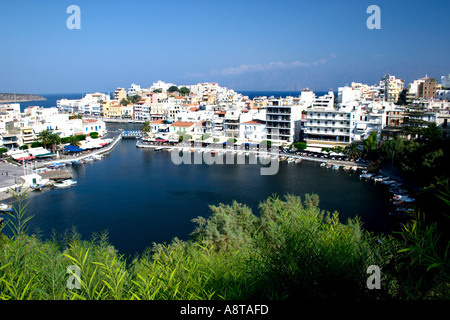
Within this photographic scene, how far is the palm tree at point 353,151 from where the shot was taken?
50.1ft

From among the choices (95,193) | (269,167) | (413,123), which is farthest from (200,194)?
(413,123)

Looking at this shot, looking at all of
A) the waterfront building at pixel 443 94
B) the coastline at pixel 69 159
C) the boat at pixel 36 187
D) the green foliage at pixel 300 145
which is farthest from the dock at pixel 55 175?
the waterfront building at pixel 443 94

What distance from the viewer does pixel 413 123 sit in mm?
14766

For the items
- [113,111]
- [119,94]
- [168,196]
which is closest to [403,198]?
[168,196]

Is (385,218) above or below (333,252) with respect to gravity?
below

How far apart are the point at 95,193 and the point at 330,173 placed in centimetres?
889

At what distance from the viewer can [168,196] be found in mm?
11156

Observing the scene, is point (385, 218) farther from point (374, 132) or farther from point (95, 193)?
point (95, 193)

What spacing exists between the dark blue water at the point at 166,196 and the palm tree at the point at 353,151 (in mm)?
1621

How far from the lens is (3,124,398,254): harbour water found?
28.0ft

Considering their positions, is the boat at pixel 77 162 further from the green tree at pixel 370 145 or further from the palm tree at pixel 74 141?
the green tree at pixel 370 145

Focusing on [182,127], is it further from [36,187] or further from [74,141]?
[36,187]
